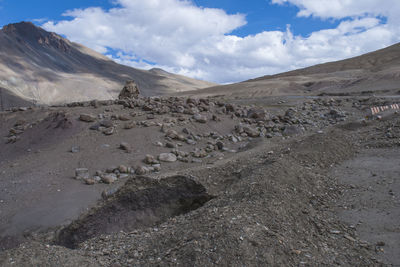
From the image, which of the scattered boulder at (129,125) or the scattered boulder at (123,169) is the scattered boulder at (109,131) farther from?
the scattered boulder at (123,169)

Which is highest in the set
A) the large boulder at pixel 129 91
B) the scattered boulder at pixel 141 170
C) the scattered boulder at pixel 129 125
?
the large boulder at pixel 129 91

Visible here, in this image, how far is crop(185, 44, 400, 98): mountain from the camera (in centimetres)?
2765

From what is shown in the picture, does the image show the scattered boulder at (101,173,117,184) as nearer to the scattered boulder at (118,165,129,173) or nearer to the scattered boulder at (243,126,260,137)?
the scattered boulder at (118,165,129,173)

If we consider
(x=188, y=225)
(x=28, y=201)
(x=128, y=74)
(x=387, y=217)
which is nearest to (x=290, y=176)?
(x=387, y=217)

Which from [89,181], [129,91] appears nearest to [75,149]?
[89,181]

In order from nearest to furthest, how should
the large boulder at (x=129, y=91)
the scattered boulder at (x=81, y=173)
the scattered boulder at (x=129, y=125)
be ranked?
1. the scattered boulder at (x=81, y=173)
2. the scattered boulder at (x=129, y=125)
3. the large boulder at (x=129, y=91)

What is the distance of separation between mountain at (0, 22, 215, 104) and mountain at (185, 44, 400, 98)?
3951cm

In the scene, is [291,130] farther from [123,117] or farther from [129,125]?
[123,117]

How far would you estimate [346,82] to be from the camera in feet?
109

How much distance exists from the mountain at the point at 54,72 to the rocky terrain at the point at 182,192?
177 feet

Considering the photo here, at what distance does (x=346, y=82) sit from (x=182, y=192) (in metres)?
33.6

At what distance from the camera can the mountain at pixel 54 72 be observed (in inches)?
2411

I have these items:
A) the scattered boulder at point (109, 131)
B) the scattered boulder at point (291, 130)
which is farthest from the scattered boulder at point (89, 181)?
the scattered boulder at point (291, 130)

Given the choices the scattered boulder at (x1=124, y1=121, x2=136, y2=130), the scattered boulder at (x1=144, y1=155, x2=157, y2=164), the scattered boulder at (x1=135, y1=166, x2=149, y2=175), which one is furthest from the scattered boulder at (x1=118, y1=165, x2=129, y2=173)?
the scattered boulder at (x1=124, y1=121, x2=136, y2=130)
